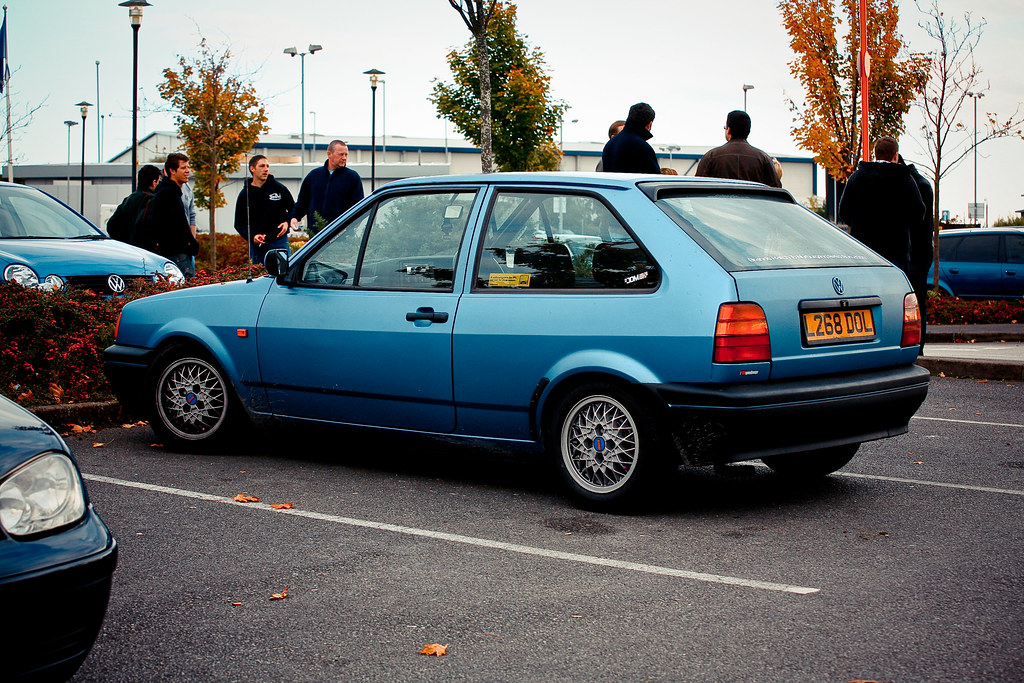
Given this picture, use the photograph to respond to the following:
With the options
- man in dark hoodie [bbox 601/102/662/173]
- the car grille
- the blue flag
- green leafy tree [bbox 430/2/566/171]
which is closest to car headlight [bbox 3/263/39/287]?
the car grille

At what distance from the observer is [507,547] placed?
4.80 meters

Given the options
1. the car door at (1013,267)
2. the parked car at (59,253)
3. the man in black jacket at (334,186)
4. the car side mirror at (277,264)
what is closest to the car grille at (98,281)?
the parked car at (59,253)

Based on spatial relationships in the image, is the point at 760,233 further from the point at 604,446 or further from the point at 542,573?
the point at 542,573

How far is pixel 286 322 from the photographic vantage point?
6418 mm

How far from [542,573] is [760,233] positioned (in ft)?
6.90

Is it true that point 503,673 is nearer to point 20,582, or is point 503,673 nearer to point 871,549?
point 20,582

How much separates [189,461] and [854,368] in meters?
3.77

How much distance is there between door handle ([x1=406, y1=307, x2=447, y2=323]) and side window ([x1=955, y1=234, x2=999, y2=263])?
1605 centimetres

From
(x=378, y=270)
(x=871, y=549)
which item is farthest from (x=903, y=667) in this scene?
(x=378, y=270)

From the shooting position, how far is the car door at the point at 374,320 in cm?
588

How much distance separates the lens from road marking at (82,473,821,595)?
4.27m

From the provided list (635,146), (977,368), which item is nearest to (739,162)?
(635,146)

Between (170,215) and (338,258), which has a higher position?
(170,215)

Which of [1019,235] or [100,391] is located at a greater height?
[1019,235]
